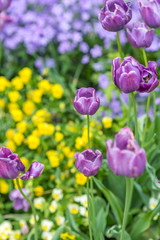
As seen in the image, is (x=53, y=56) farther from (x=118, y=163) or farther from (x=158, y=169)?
(x=118, y=163)

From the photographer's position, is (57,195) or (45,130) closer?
(57,195)

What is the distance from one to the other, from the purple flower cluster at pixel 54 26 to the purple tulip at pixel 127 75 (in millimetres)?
1570

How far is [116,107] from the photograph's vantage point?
2209mm

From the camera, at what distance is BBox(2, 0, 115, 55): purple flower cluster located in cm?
259

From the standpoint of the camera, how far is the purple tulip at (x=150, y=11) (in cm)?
106

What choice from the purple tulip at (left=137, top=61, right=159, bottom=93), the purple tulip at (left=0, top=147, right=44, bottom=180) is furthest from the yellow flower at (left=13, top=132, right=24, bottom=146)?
the purple tulip at (left=137, top=61, right=159, bottom=93)

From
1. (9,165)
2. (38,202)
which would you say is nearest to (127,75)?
(9,165)

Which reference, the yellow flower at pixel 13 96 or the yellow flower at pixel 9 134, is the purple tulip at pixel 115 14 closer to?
the yellow flower at pixel 9 134

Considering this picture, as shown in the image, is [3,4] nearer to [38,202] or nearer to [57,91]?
[57,91]

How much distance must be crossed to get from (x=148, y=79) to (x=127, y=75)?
129mm

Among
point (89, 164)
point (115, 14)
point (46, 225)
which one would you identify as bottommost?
point (46, 225)

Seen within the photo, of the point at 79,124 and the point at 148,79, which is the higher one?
the point at 148,79

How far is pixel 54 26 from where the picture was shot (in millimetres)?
2764

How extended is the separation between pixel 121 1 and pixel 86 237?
98 centimetres
